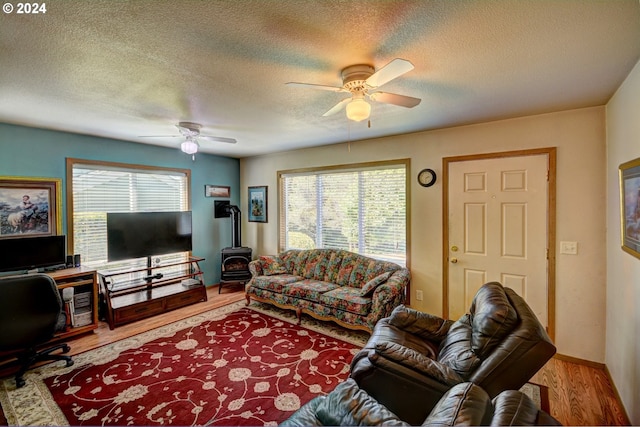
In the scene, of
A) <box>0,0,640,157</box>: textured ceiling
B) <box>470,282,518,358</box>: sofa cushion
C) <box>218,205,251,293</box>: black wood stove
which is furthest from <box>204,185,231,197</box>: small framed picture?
<box>470,282,518,358</box>: sofa cushion

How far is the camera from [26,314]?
2.51m

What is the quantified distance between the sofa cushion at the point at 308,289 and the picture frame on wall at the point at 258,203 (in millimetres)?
1877

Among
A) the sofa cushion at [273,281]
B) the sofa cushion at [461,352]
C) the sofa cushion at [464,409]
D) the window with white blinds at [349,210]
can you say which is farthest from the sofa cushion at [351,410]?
the window with white blinds at [349,210]

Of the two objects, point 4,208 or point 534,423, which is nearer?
point 534,423

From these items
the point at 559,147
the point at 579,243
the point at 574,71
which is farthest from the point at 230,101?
the point at 579,243

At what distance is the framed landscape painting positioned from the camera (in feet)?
18.0

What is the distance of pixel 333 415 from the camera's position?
133 centimetres

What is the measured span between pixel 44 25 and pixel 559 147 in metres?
4.05

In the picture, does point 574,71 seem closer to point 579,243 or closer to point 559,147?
point 559,147

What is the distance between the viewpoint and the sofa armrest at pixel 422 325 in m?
2.50

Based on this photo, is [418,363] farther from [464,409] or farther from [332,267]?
[332,267]

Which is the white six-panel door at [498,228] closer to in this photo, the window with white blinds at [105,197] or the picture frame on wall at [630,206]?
the picture frame on wall at [630,206]

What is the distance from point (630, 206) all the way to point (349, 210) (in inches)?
118

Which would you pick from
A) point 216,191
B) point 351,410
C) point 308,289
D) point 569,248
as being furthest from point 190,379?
point 569,248
